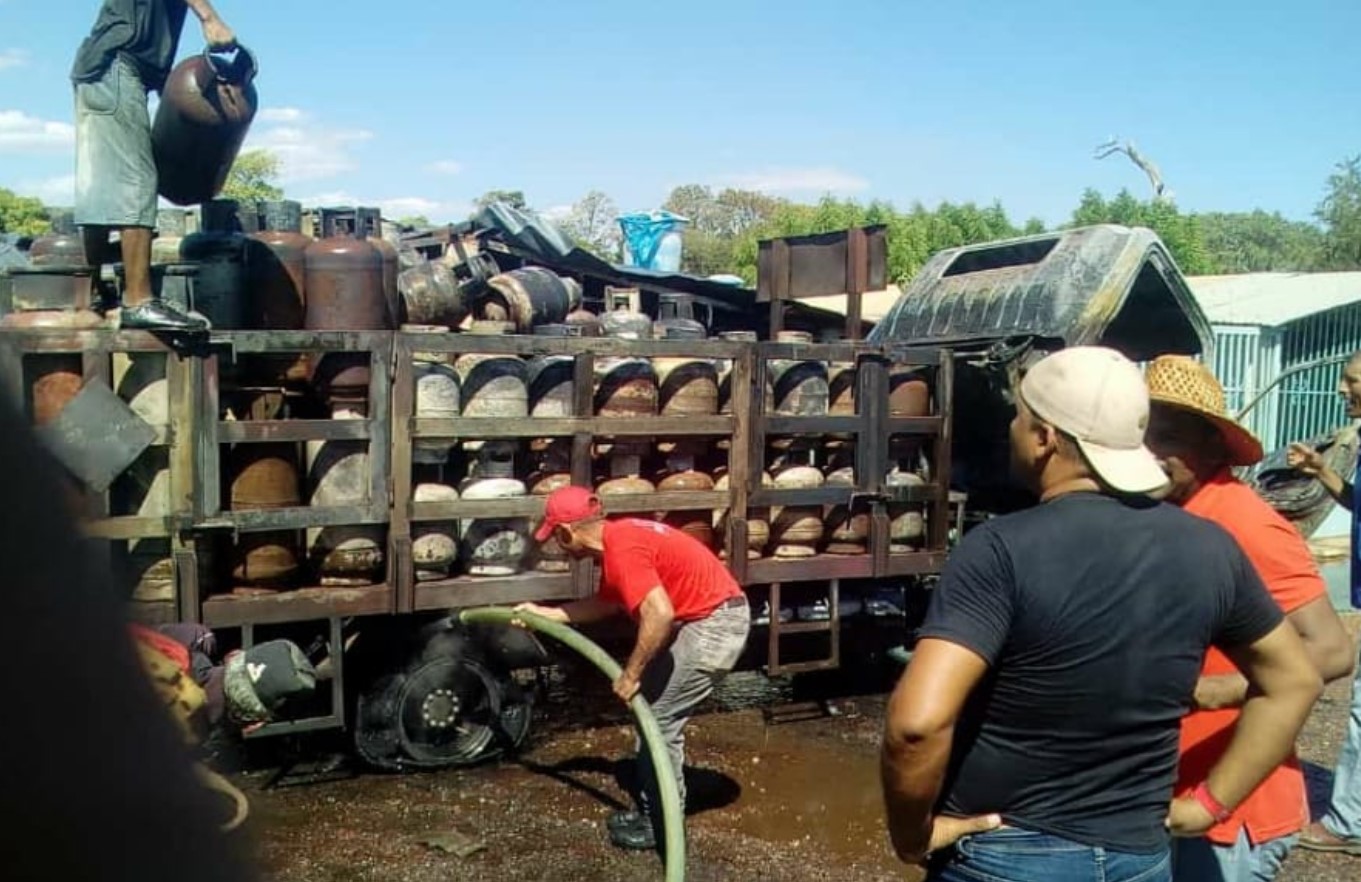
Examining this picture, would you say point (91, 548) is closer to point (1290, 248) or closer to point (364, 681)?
point (364, 681)

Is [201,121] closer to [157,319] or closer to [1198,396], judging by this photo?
[157,319]

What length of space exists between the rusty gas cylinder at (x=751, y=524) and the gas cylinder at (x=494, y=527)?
1072 mm

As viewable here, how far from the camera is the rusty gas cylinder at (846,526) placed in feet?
22.7

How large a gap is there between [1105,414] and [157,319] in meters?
4.10

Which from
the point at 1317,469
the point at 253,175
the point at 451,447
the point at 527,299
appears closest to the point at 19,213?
the point at 253,175

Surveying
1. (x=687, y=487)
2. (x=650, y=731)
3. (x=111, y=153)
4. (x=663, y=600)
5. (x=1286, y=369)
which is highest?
(x=111, y=153)

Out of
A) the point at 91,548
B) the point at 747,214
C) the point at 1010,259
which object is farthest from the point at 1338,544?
the point at 747,214

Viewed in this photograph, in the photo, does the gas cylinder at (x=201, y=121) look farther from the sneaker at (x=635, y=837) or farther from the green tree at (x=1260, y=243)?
the green tree at (x=1260, y=243)

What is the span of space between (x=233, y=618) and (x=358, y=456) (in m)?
0.88

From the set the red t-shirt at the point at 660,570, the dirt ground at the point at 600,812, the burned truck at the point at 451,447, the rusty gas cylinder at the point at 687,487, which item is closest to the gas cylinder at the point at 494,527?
the burned truck at the point at 451,447

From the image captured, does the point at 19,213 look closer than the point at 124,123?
No

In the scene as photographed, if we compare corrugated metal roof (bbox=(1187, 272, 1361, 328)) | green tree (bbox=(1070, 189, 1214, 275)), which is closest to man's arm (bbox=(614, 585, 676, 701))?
corrugated metal roof (bbox=(1187, 272, 1361, 328))

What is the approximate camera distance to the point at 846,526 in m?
6.94

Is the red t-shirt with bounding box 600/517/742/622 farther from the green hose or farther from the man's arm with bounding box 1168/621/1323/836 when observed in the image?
the man's arm with bounding box 1168/621/1323/836
